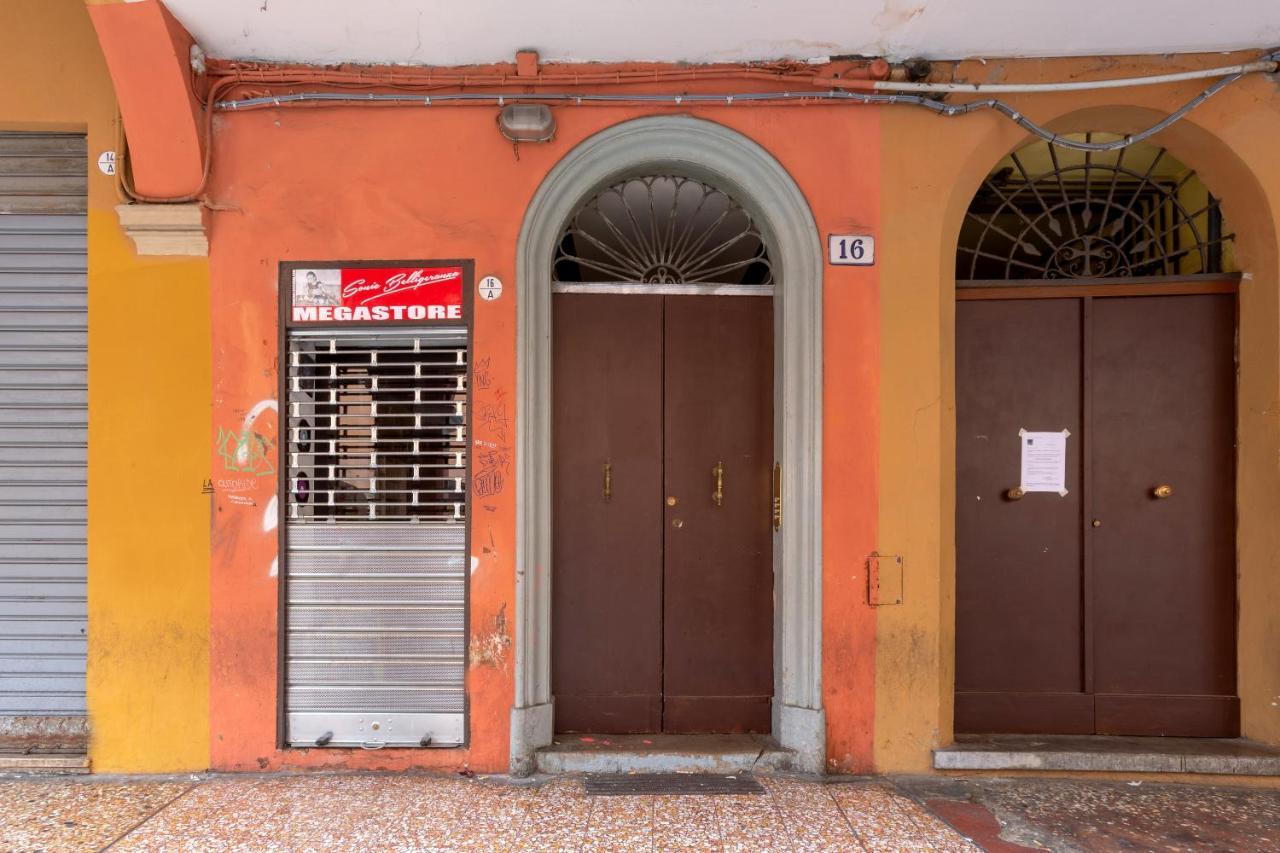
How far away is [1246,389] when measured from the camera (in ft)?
14.9

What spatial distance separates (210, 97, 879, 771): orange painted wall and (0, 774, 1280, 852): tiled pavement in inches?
12.6

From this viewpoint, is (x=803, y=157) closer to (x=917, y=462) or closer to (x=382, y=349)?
(x=917, y=462)

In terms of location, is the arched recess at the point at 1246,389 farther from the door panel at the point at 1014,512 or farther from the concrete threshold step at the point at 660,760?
the concrete threshold step at the point at 660,760

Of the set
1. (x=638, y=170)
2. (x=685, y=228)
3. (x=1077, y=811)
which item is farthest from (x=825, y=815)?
(x=638, y=170)

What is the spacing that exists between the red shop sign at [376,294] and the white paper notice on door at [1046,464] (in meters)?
3.47

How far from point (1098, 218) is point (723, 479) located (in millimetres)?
2875

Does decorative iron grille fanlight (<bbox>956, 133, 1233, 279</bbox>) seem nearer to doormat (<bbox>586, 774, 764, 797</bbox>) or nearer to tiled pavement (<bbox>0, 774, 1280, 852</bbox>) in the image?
tiled pavement (<bbox>0, 774, 1280, 852</bbox>)

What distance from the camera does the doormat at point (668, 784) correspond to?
4094 millimetres

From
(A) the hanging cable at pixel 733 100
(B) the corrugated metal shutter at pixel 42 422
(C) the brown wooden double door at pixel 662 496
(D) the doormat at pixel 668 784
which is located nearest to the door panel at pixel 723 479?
(C) the brown wooden double door at pixel 662 496

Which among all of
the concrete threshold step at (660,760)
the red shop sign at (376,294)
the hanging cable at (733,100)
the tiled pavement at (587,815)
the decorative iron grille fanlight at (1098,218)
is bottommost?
the tiled pavement at (587,815)

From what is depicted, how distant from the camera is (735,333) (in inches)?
185

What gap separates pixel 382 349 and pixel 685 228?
76.4 inches

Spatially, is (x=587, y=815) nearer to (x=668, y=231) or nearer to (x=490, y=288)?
(x=490, y=288)

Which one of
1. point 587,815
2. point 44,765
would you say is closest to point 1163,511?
point 587,815
